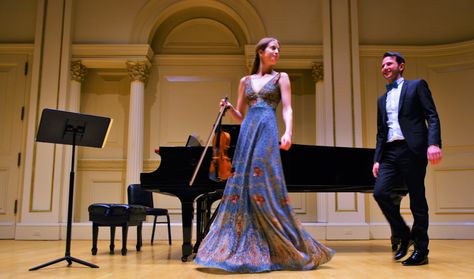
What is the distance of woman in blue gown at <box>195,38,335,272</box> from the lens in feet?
9.97

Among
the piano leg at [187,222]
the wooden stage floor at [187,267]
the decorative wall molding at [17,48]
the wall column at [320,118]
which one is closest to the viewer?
the wooden stage floor at [187,267]

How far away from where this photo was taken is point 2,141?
711cm

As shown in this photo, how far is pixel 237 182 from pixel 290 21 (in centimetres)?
466

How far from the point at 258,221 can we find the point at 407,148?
1234 millimetres

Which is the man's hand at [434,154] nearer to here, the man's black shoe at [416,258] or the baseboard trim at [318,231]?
the man's black shoe at [416,258]

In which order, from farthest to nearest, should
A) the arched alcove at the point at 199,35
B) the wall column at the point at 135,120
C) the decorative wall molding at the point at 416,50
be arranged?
the arched alcove at the point at 199,35 → the decorative wall molding at the point at 416,50 → the wall column at the point at 135,120

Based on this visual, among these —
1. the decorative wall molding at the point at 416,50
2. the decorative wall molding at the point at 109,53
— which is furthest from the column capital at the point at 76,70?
the decorative wall molding at the point at 416,50

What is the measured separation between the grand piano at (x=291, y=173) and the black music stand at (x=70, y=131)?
0.55 meters

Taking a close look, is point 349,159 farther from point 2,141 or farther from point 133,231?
point 2,141

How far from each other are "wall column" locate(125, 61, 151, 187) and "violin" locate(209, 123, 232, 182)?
3.96 meters

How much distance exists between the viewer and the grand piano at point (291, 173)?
4.02m

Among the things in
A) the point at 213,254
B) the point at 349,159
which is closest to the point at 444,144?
the point at 349,159

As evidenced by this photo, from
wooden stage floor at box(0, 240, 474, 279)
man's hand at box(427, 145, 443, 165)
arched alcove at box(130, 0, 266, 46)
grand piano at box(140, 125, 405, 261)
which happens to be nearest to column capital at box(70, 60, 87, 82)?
arched alcove at box(130, 0, 266, 46)

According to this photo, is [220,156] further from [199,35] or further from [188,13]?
[188,13]
